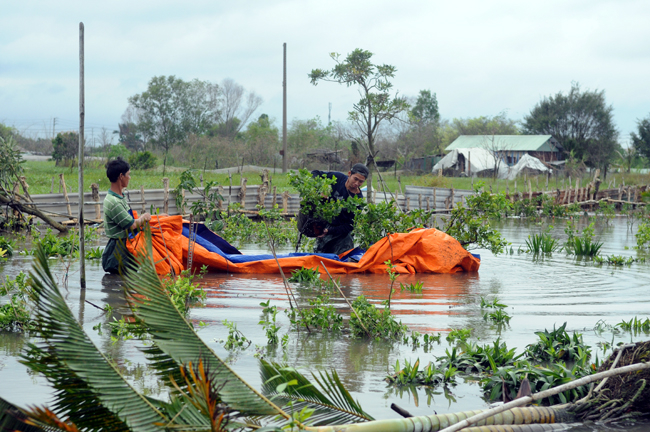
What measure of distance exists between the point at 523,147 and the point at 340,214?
36186 millimetres

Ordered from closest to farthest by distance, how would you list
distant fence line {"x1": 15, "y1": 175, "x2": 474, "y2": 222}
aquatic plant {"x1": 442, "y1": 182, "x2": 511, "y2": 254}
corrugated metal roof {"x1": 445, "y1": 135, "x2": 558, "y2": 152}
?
aquatic plant {"x1": 442, "y1": 182, "x2": 511, "y2": 254} < distant fence line {"x1": 15, "y1": 175, "x2": 474, "y2": 222} < corrugated metal roof {"x1": 445, "y1": 135, "x2": 558, "y2": 152}

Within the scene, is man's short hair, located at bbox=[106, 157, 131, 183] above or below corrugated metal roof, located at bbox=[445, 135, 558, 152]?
below

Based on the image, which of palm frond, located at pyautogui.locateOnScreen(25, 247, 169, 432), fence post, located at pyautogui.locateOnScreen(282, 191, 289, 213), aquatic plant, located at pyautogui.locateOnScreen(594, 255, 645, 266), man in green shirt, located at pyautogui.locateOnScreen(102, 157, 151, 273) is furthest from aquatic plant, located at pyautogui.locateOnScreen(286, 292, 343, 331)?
fence post, located at pyautogui.locateOnScreen(282, 191, 289, 213)

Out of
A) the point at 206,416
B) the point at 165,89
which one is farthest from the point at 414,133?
the point at 206,416

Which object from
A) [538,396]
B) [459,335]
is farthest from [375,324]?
[538,396]

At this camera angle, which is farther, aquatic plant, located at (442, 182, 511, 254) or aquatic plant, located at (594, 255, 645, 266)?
aquatic plant, located at (594, 255, 645, 266)

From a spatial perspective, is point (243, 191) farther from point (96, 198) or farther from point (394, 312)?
point (394, 312)

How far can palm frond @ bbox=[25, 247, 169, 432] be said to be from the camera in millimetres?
1997

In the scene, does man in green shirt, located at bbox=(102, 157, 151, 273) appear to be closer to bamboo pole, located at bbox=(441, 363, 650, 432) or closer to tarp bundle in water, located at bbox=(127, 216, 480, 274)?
tarp bundle in water, located at bbox=(127, 216, 480, 274)

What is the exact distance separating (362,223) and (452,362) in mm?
4190

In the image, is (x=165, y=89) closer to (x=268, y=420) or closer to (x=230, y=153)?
(x=230, y=153)

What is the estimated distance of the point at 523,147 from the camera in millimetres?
41625

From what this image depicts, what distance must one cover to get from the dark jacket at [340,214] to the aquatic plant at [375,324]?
340cm

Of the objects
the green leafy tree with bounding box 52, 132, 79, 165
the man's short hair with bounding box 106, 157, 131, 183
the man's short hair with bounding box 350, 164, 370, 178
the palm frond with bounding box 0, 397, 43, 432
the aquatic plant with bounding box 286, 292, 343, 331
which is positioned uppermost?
the green leafy tree with bounding box 52, 132, 79, 165
